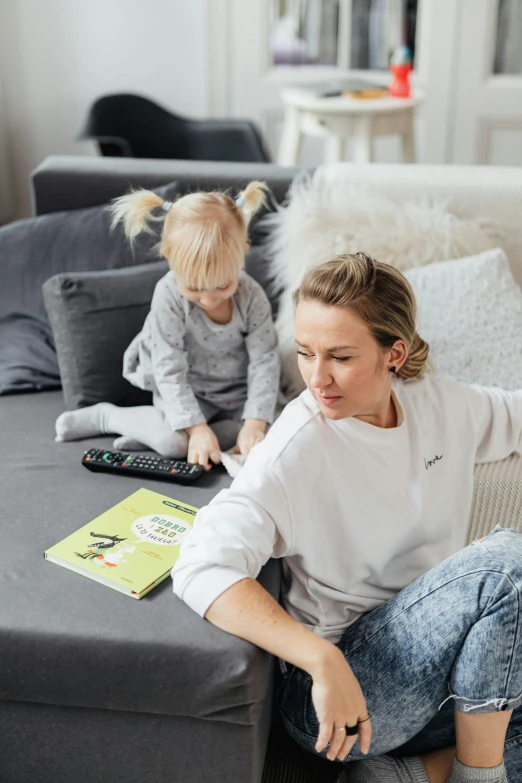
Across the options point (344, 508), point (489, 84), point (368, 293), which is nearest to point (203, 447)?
point (344, 508)

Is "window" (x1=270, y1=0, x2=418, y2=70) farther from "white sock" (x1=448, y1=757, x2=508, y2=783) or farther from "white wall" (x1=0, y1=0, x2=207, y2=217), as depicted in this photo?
"white sock" (x1=448, y1=757, x2=508, y2=783)

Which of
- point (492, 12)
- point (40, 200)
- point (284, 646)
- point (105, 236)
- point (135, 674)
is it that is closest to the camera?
point (284, 646)

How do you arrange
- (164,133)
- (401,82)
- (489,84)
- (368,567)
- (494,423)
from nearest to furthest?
(368,567) → (494,423) → (401,82) → (164,133) → (489,84)

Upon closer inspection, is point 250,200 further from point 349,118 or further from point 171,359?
point 349,118

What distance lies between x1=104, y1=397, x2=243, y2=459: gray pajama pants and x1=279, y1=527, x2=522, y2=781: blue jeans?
1.81ft

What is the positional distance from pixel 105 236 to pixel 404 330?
3.45 ft

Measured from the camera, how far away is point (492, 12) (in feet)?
11.9

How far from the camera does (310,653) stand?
1015 mm

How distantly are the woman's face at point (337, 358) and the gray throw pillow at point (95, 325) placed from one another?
700mm

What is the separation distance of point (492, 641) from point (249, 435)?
0.67 metres

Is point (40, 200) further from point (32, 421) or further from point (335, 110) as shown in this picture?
point (335, 110)

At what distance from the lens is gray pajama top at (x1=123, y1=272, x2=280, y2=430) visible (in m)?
1.63

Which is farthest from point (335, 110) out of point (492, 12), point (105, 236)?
point (105, 236)

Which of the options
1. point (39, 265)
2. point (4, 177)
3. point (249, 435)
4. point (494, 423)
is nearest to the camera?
point (494, 423)
